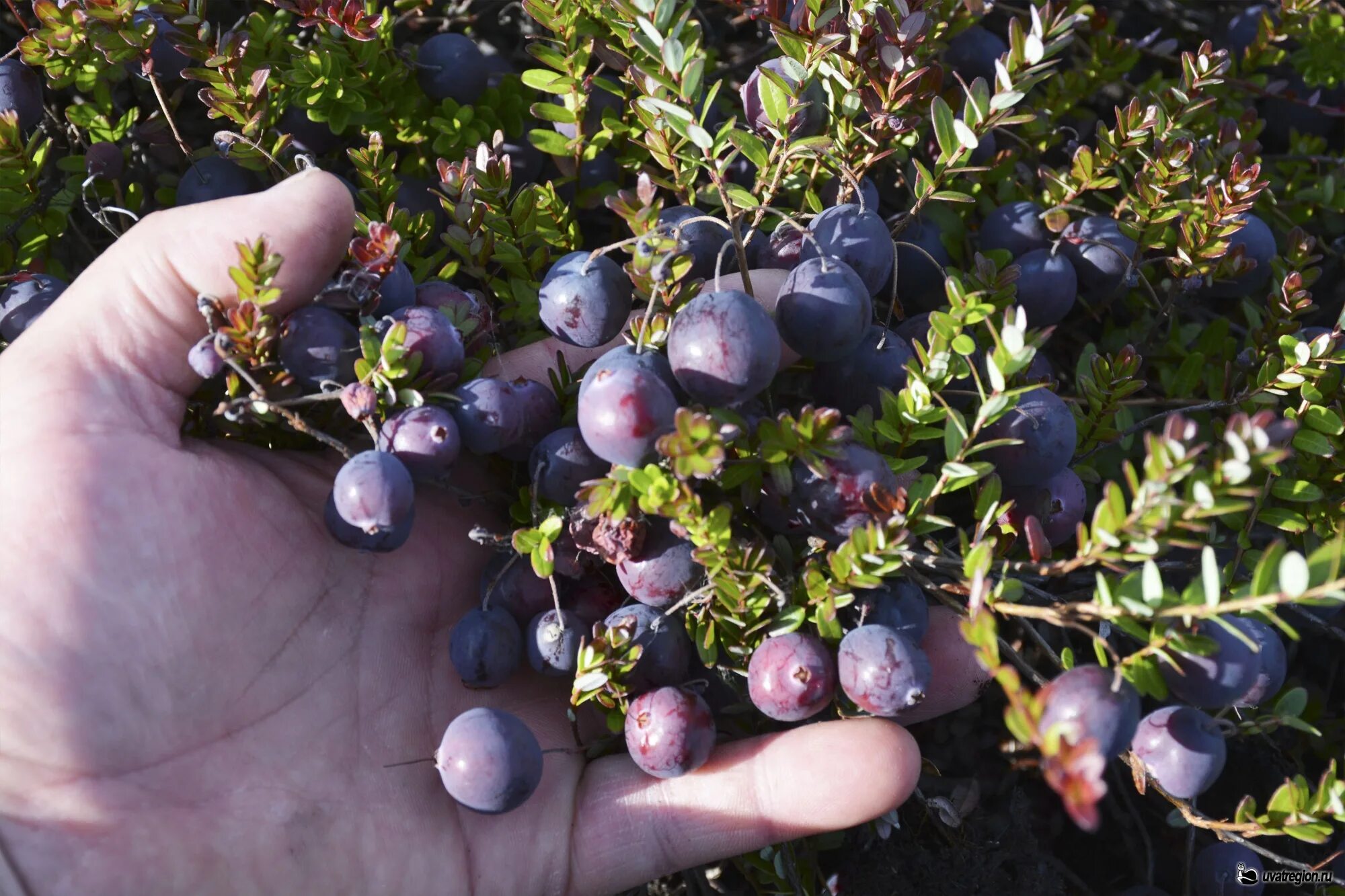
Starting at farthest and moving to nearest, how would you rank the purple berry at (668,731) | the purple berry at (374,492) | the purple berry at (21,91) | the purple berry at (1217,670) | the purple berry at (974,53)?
the purple berry at (974,53) < the purple berry at (21,91) < the purple berry at (668,731) < the purple berry at (374,492) < the purple berry at (1217,670)

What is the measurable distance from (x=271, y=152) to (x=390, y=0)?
27.9 inches

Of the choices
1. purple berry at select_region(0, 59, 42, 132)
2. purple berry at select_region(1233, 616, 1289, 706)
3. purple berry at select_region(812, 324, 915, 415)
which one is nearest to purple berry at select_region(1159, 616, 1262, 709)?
purple berry at select_region(1233, 616, 1289, 706)

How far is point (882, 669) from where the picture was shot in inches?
73.4

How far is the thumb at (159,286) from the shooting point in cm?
198

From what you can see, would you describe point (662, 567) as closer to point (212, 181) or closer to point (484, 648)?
point (484, 648)

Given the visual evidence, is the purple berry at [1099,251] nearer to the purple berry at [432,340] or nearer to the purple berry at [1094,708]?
the purple berry at [1094,708]

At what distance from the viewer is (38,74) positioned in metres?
2.48

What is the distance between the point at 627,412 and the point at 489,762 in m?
0.71

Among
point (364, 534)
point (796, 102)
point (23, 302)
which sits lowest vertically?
point (364, 534)

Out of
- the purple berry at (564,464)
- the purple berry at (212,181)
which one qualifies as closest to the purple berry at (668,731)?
the purple berry at (564,464)

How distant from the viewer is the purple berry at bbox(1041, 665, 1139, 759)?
5.15 ft

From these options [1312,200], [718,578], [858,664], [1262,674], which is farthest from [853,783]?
[1312,200]

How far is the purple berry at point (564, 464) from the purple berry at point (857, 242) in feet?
1.95

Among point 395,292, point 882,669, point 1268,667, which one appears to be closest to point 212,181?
point 395,292
